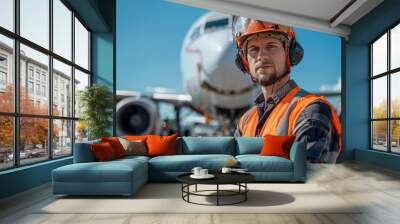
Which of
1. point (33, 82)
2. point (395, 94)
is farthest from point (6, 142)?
point (395, 94)

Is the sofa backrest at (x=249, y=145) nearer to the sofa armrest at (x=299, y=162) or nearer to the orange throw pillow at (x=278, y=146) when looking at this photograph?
the orange throw pillow at (x=278, y=146)

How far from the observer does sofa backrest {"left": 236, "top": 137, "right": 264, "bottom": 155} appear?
4.84 metres

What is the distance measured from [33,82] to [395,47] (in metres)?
5.55

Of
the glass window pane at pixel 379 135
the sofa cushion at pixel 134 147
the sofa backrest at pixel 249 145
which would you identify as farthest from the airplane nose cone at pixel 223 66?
the glass window pane at pixel 379 135

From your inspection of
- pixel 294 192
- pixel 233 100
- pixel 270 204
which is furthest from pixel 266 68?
pixel 270 204

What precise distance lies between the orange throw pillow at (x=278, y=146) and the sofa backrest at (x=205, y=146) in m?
0.50

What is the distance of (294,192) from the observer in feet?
12.1

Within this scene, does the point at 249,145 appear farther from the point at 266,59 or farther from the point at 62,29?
the point at 62,29

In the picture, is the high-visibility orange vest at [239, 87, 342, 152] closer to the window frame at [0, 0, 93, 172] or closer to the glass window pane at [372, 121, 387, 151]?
the glass window pane at [372, 121, 387, 151]

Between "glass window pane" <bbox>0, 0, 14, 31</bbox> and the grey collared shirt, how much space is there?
4334 millimetres

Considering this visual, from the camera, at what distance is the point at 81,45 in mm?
6223

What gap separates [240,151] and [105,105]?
98.8 inches

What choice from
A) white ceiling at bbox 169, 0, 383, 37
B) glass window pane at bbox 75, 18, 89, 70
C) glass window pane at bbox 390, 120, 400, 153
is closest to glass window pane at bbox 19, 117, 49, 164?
glass window pane at bbox 75, 18, 89, 70

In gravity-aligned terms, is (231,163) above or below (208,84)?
below
